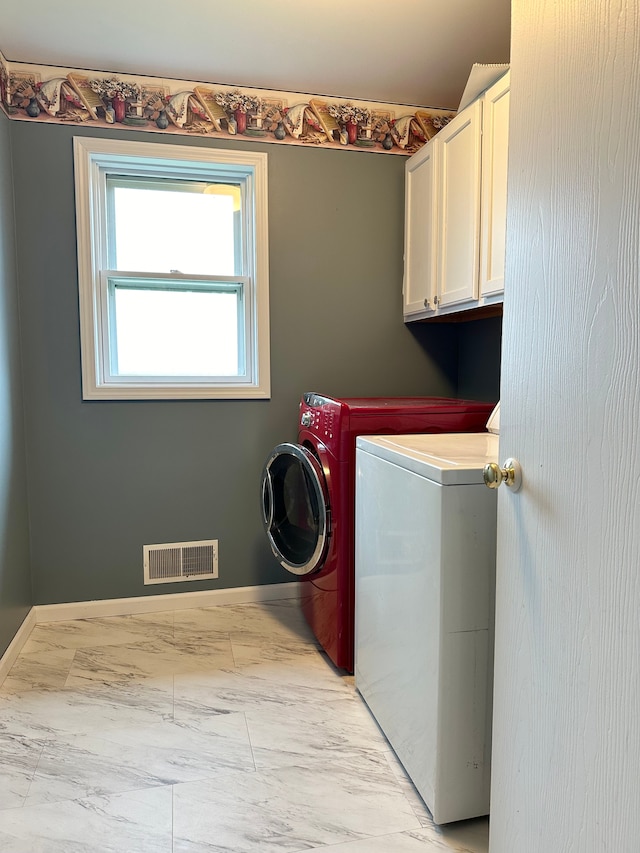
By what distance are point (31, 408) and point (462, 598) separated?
78.3 inches

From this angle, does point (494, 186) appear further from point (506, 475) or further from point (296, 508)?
point (296, 508)

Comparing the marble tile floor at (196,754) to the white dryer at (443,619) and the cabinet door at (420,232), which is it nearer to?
the white dryer at (443,619)

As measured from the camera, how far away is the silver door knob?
A: 3.31 ft

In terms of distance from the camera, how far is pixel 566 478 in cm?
87

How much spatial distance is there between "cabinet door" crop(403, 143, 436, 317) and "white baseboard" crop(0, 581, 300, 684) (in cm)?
146

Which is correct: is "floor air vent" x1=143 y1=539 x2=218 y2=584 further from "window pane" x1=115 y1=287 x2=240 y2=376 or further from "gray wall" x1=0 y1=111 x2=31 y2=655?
"window pane" x1=115 y1=287 x2=240 y2=376

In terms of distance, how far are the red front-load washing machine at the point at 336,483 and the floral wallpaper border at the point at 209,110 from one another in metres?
1.31

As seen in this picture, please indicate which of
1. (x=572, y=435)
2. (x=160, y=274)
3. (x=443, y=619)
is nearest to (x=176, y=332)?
(x=160, y=274)

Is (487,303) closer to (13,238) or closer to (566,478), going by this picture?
(566,478)

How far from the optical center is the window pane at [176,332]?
8.46 feet

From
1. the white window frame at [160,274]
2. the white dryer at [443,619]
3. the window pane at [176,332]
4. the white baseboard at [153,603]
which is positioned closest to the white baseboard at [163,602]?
the white baseboard at [153,603]

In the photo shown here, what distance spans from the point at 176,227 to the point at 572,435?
2.27 m

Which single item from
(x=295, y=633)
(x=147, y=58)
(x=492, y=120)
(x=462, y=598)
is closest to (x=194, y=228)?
(x=147, y=58)

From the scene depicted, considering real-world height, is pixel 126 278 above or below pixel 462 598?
above
